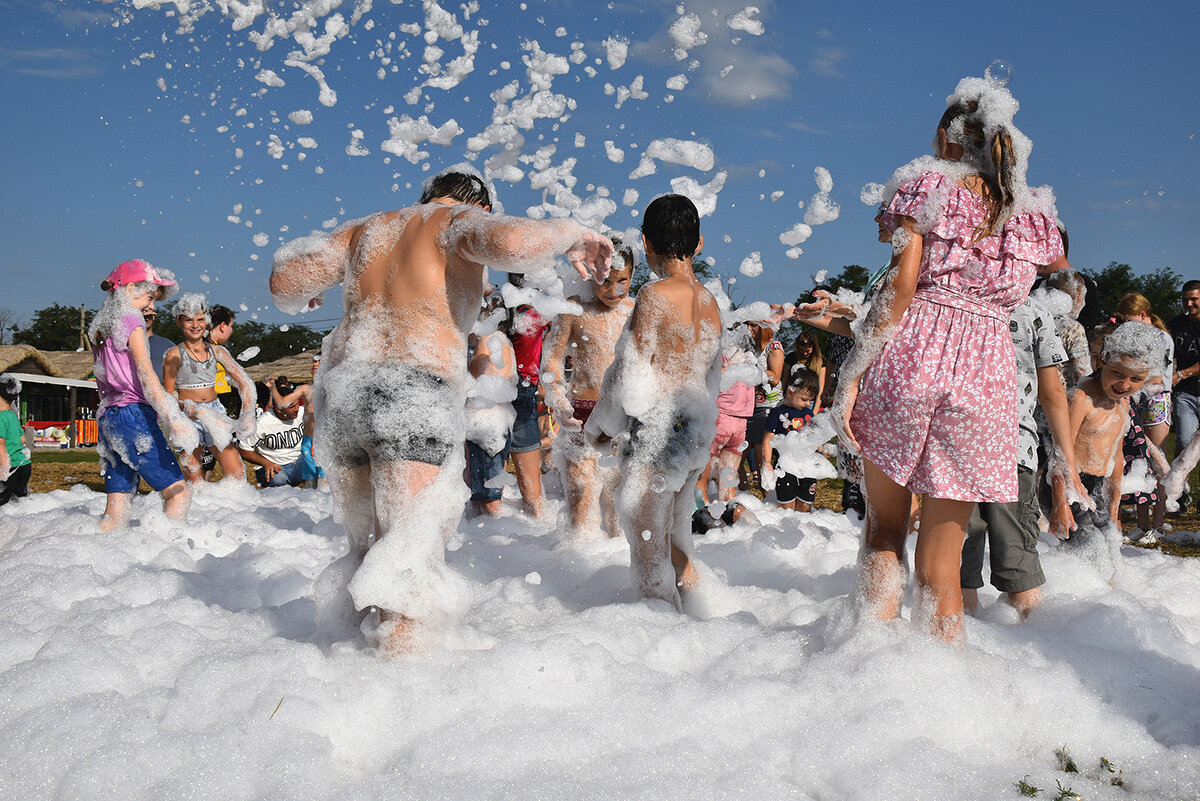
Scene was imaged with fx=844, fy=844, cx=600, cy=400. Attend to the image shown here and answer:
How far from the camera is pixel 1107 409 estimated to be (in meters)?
4.68

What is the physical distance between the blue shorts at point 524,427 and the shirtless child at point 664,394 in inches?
114

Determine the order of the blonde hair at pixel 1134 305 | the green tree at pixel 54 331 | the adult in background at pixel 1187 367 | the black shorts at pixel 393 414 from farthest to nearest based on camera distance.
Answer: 1. the green tree at pixel 54 331
2. the adult in background at pixel 1187 367
3. the blonde hair at pixel 1134 305
4. the black shorts at pixel 393 414

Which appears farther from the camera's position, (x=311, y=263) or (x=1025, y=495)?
(x=1025, y=495)

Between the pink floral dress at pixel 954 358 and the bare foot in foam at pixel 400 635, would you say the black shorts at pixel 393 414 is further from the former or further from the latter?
the pink floral dress at pixel 954 358

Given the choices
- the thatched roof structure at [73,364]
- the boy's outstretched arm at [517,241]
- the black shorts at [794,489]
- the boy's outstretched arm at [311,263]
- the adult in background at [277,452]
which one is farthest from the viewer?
the thatched roof structure at [73,364]

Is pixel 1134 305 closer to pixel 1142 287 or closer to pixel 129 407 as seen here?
pixel 129 407

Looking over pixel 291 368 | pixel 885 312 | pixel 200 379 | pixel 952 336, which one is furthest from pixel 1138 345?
pixel 291 368

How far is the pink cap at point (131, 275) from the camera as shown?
520 cm

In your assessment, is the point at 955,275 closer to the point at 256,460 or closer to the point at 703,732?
the point at 703,732

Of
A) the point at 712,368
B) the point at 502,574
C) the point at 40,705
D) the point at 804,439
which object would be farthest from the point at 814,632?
the point at 804,439

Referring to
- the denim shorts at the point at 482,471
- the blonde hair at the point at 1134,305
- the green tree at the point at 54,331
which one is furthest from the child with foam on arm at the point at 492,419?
the green tree at the point at 54,331

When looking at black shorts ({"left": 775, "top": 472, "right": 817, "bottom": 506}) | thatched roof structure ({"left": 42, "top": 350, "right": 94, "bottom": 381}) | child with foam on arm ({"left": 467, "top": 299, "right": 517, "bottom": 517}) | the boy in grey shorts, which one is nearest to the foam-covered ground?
the boy in grey shorts

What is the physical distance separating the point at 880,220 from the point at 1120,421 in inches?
104

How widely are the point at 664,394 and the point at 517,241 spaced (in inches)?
41.2
